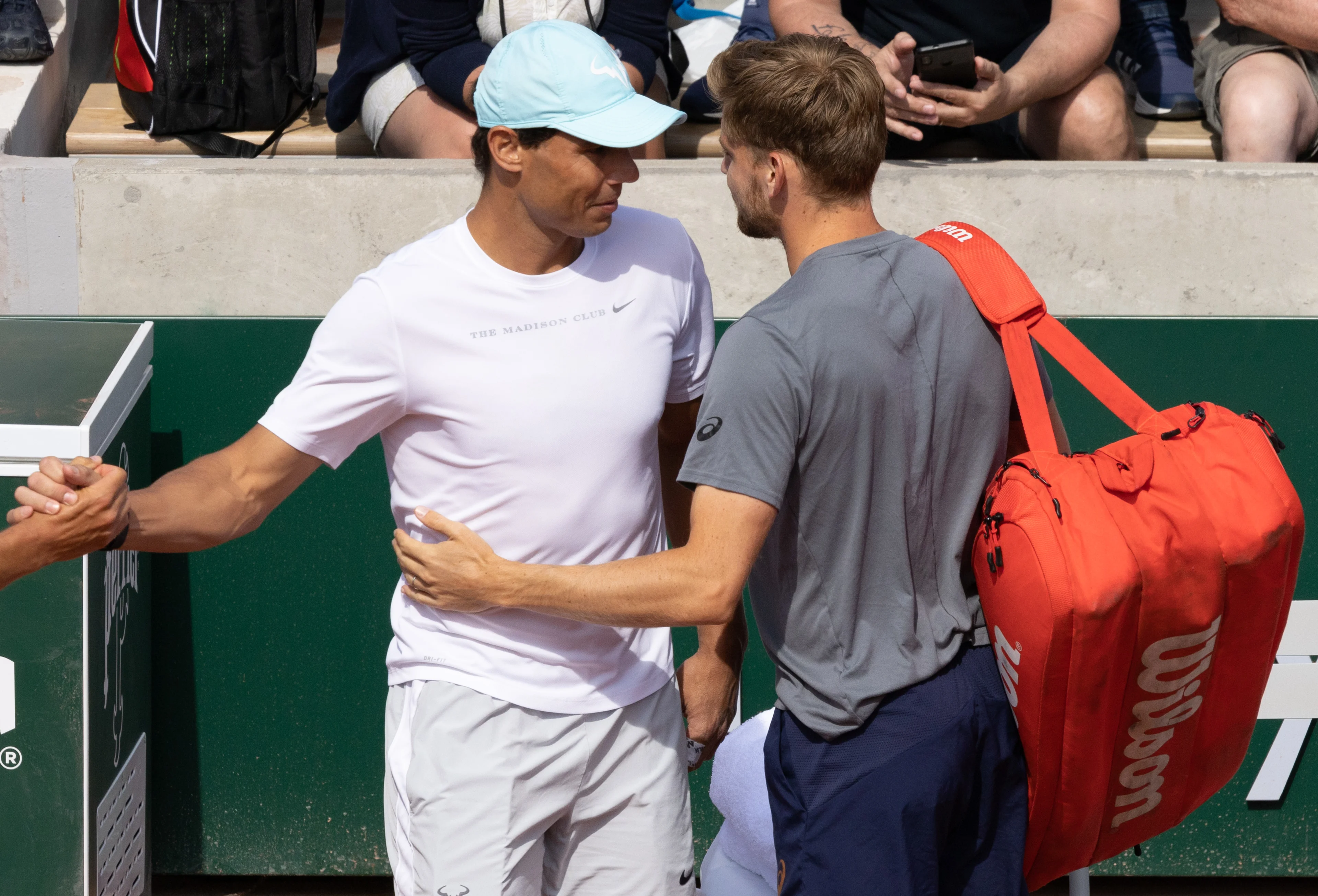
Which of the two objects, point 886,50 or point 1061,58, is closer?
point 886,50

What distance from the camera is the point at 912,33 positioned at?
3.97 metres

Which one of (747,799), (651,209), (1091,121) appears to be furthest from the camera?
(1091,121)

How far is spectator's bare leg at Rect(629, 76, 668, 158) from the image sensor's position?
150 inches

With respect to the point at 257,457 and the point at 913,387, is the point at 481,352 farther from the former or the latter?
the point at 913,387

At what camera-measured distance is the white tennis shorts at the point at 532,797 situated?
7.16 feet

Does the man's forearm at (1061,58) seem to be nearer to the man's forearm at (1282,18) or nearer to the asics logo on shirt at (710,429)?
the man's forearm at (1282,18)

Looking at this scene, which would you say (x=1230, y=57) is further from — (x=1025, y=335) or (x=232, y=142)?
(x=232, y=142)

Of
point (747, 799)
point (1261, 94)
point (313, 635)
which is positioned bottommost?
point (313, 635)

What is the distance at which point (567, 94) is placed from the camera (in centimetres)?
209

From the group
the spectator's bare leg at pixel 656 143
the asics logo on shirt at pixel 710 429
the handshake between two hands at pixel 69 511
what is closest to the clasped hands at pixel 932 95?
the spectator's bare leg at pixel 656 143

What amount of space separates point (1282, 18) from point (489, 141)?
9.13 feet

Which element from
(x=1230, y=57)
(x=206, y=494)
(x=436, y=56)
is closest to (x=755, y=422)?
(x=206, y=494)

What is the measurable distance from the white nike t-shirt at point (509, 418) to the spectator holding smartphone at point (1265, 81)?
90.5 inches

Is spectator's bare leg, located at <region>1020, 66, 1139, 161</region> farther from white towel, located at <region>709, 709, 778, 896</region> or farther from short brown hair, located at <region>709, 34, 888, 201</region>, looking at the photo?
white towel, located at <region>709, 709, 778, 896</region>
